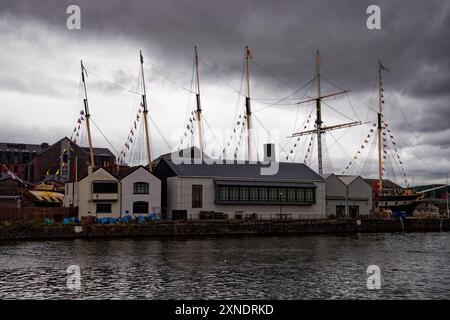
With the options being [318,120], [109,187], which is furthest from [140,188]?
[318,120]

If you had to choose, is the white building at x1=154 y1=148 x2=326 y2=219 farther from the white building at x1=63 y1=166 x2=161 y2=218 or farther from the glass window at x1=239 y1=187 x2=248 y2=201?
the white building at x1=63 y1=166 x2=161 y2=218

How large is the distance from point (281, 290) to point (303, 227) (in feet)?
179

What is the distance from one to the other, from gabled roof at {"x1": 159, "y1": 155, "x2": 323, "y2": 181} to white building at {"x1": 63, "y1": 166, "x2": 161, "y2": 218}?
6110 millimetres

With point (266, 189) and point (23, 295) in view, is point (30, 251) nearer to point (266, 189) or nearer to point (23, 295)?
point (23, 295)

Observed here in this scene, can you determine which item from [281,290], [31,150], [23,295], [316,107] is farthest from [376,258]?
[31,150]

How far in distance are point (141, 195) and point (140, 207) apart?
6.56 ft

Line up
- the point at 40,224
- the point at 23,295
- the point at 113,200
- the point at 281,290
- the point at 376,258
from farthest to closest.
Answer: the point at 113,200, the point at 40,224, the point at 376,258, the point at 281,290, the point at 23,295

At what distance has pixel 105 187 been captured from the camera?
80000mm

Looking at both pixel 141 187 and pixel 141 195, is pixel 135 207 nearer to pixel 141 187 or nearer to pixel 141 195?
pixel 141 195

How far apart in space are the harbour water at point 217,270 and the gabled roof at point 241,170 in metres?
28.9

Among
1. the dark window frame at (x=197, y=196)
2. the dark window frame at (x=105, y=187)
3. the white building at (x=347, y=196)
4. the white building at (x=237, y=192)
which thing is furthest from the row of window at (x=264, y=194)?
the dark window frame at (x=105, y=187)

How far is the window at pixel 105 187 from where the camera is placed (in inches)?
3130

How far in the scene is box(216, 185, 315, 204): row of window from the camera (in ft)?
291

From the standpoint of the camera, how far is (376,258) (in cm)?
4909
